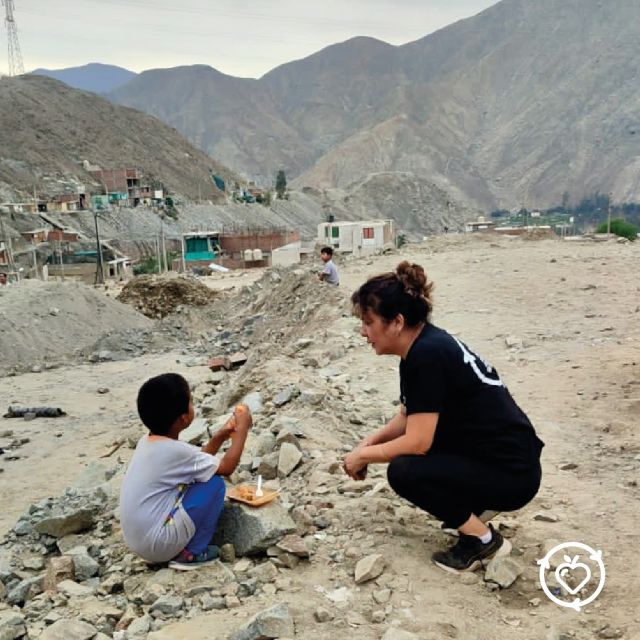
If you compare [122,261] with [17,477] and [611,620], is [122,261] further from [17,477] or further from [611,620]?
Result: [611,620]

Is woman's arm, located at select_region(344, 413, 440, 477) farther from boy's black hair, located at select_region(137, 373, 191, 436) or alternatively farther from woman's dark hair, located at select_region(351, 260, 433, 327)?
boy's black hair, located at select_region(137, 373, 191, 436)

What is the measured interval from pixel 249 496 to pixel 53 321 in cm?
1784

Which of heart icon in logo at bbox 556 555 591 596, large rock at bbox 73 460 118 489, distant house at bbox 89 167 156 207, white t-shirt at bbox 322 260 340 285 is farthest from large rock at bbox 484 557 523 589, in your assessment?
distant house at bbox 89 167 156 207

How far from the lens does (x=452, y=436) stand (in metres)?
3.29

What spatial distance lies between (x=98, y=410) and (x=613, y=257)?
1197 cm

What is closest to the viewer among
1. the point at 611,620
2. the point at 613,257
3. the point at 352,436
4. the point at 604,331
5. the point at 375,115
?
the point at 611,620

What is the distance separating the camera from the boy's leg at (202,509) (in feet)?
11.6

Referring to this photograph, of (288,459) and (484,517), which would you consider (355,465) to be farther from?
(288,459)

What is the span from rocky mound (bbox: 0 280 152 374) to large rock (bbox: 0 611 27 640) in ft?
47.9

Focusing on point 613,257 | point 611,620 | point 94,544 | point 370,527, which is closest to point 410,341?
point 370,527

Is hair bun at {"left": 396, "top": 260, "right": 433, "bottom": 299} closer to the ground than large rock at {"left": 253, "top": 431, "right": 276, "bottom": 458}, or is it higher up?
higher up

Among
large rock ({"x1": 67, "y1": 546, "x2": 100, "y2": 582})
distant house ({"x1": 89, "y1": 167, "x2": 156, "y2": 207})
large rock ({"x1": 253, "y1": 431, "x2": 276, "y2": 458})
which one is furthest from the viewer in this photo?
distant house ({"x1": 89, "y1": 167, "x2": 156, "y2": 207})

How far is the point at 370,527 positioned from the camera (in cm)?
373

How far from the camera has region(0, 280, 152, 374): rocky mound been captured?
1827 cm
